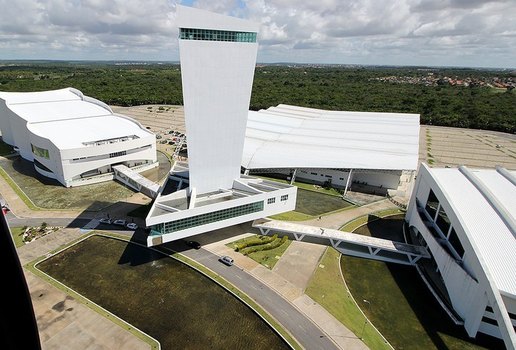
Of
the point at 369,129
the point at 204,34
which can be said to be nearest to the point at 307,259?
the point at 204,34

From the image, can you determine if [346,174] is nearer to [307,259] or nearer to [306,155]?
[306,155]

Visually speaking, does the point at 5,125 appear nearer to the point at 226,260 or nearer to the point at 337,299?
the point at 226,260

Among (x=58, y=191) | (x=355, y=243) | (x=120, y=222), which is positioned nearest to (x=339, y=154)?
(x=355, y=243)

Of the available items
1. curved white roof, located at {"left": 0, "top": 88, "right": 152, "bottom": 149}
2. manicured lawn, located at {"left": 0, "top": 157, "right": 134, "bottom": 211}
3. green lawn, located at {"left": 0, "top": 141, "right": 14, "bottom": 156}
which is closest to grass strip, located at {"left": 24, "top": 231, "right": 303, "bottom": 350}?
manicured lawn, located at {"left": 0, "top": 157, "right": 134, "bottom": 211}

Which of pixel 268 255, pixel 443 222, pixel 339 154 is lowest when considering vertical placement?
pixel 268 255

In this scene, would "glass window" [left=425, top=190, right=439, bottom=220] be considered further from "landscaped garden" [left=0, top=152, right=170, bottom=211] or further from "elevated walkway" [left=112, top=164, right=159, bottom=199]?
"landscaped garden" [left=0, top=152, right=170, bottom=211]

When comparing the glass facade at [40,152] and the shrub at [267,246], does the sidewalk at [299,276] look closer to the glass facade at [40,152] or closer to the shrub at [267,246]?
the shrub at [267,246]

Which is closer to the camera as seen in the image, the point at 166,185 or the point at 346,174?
the point at 166,185
